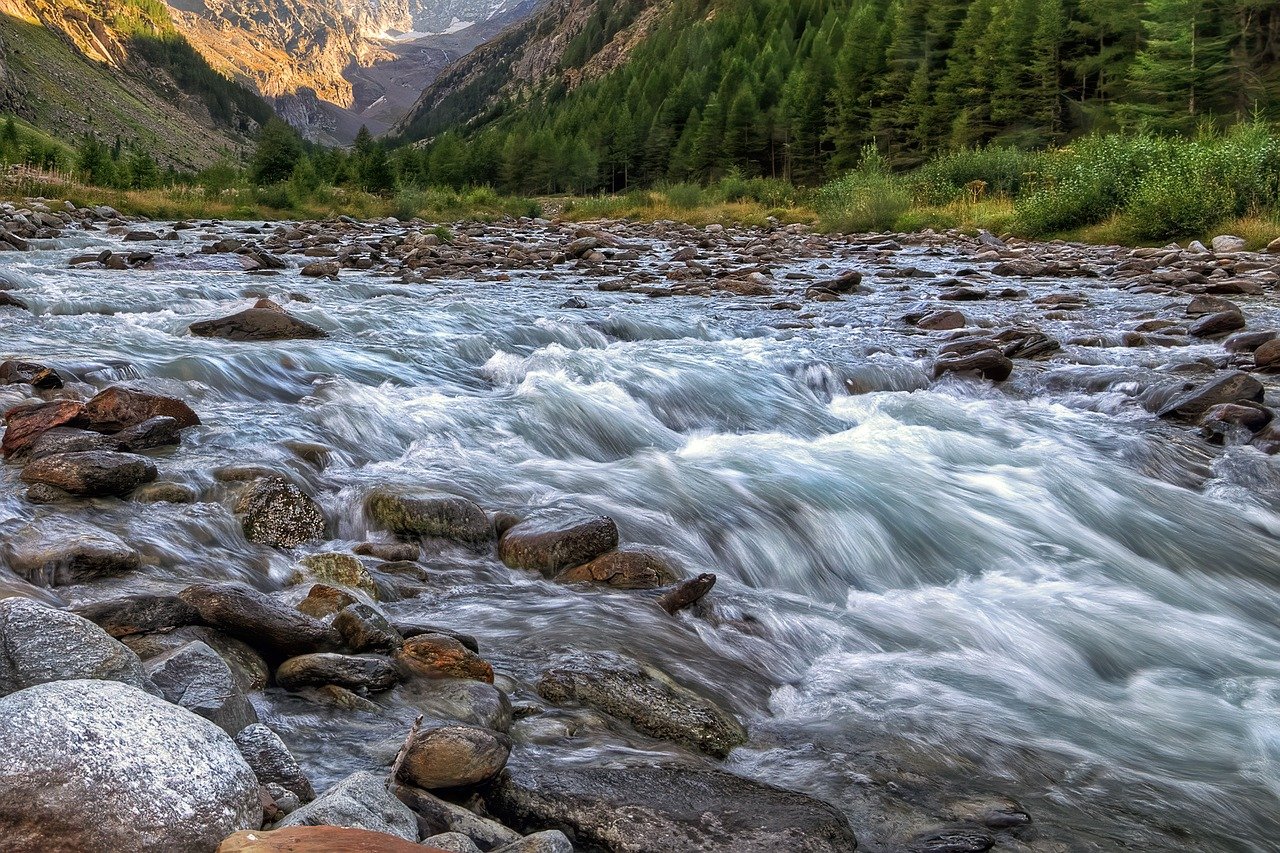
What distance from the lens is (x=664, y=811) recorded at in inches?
Answer: 96.2

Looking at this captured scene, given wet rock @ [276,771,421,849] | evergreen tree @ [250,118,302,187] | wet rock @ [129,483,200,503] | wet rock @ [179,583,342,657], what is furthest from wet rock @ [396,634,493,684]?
evergreen tree @ [250,118,302,187]

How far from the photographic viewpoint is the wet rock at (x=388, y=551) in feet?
14.3

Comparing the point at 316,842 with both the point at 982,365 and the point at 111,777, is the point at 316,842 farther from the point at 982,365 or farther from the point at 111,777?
the point at 982,365

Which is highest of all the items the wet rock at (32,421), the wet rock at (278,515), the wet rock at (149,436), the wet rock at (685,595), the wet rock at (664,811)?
the wet rock at (32,421)

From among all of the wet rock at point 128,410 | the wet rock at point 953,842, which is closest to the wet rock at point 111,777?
the wet rock at point 953,842

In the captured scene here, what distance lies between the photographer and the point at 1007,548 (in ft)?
18.3

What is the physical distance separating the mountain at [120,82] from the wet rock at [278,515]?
115m

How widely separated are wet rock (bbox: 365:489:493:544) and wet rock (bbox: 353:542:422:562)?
0.20 m

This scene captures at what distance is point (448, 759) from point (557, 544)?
2.19 metres

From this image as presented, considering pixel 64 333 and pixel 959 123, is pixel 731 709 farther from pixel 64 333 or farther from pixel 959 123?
pixel 959 123

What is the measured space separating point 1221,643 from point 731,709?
280cm

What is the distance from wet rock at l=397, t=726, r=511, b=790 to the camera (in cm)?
238

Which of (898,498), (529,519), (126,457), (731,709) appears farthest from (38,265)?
(731,709)

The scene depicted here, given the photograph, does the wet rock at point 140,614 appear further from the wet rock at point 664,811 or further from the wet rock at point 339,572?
the wet rock at point 664,811
